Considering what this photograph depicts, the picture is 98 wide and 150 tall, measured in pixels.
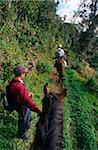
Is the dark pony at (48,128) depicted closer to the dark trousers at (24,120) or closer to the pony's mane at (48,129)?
the pony's mane at (48,129)

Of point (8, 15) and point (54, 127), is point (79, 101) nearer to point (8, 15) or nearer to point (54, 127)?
point (8, 15)

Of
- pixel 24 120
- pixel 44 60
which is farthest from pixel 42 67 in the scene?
pixel 24 120

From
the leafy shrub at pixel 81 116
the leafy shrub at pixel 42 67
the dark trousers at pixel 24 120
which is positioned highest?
the dark trousers at pixel 24 120

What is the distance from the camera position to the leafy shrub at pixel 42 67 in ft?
68.2

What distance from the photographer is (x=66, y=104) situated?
16.4 m

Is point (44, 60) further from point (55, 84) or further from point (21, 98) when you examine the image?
point (21, 98)

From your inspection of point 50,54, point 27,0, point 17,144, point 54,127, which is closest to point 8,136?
point 17,144

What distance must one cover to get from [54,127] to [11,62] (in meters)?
5.37

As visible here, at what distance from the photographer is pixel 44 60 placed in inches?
930

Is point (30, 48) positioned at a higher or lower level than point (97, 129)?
higher

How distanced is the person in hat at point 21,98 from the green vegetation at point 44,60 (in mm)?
759

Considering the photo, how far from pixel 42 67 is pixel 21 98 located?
13.0 metres

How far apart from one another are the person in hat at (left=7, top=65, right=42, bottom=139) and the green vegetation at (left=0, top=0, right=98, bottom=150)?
2.49 feet

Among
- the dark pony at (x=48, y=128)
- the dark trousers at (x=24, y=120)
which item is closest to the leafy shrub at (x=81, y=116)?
the dark pony at (x=48, y=128)
